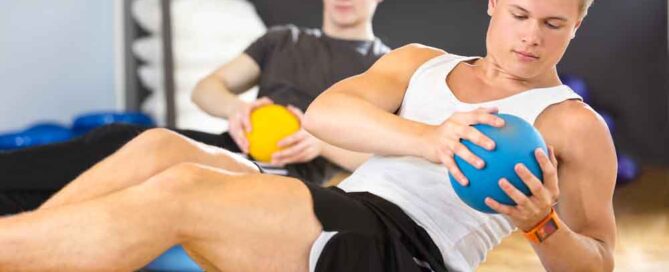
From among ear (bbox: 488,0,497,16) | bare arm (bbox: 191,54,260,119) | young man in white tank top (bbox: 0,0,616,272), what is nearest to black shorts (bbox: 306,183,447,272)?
young man in white tank top (bbox: 0,0,616,272)

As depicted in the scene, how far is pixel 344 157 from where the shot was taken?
127 inches

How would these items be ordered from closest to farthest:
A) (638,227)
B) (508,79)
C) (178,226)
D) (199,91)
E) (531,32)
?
1. (178,226)
2. (531,32)
3. (508,79)
4. (638,227)
5. (199,91)

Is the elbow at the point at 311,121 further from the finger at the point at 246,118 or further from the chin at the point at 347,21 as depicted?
the chin at the point at 347,21

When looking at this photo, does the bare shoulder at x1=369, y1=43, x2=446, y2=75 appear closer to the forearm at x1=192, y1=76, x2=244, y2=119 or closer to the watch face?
the watch face

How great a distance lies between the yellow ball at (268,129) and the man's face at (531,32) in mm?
1219

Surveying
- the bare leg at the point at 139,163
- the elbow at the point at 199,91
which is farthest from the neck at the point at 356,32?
the bare leg at the point at 139,163

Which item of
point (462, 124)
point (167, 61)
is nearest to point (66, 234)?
point (462, 124)

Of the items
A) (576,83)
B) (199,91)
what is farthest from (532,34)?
(199,91)

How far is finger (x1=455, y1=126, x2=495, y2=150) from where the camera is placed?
171 cm

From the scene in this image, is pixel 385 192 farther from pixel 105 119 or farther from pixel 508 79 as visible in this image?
pixel 105 119

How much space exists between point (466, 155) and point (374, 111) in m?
0.30

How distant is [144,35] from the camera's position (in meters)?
4.39

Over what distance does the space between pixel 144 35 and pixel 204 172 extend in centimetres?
282

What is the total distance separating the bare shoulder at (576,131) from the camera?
192 cm
